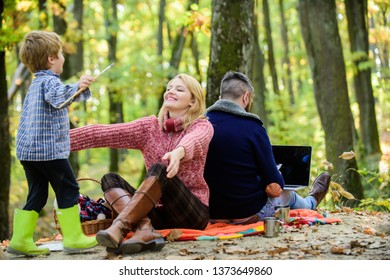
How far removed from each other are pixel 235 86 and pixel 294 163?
127 cm

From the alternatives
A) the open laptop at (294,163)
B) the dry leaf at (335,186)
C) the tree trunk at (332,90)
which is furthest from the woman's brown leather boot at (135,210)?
the tree trunk at (332,90)

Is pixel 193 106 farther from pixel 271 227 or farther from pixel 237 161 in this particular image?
pixel 271 227

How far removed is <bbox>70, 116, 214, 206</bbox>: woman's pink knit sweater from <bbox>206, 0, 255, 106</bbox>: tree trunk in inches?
90.3

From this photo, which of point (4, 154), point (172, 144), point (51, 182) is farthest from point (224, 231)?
point (4, 154)

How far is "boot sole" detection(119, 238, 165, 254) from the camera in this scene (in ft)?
13.0

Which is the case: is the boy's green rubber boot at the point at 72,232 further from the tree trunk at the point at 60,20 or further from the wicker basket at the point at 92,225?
the tree trunk at the point at 60,20

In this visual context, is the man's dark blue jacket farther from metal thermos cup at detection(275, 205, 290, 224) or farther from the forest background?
the forest background

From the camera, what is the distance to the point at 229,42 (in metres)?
6.97

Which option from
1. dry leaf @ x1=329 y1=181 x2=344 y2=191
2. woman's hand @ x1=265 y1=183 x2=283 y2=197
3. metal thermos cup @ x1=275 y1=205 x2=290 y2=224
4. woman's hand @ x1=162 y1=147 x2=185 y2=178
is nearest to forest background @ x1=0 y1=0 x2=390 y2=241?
dry leaf @ x1=329 y1=181 x2=344 y2=191

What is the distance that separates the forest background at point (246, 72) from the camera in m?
7.16

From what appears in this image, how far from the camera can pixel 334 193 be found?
23.1 feet

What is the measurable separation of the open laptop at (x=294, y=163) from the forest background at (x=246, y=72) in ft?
3.40
